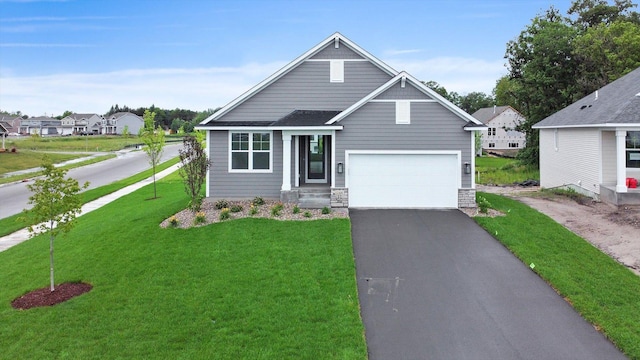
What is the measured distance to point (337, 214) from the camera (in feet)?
47.3

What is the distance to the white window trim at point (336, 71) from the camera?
57.1 ft

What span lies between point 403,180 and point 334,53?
19.3 ft

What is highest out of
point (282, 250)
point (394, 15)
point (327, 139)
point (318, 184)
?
point (394, 15)

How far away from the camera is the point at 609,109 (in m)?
17.1

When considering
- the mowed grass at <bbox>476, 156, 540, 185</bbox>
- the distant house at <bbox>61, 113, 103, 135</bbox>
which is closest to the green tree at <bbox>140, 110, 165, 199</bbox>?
the mowed grass at <bbox>476, 156, 540, 185</bbox>

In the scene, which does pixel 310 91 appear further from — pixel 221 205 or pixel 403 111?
pixel 221 205

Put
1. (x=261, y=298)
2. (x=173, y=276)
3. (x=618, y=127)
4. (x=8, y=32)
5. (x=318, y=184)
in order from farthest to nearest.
Answer: (x=8, y=32) < (x=318, y=184) < (x=618, y=127) < (x=173, y=276) < (x=261, y=298)

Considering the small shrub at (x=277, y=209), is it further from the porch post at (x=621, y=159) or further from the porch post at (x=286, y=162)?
the porch post at (x=621, y=159)

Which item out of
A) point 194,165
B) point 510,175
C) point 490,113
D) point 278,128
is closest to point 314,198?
point 278,128

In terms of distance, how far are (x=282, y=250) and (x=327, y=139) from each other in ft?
25.4

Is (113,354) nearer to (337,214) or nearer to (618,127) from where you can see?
(337,214)

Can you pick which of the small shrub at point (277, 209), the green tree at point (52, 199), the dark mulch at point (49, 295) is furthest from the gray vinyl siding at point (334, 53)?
the dark mulch at point (49, 295)

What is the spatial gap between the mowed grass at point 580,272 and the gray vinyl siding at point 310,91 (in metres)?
6.99

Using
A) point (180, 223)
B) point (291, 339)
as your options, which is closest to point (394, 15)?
point (180, 223)
